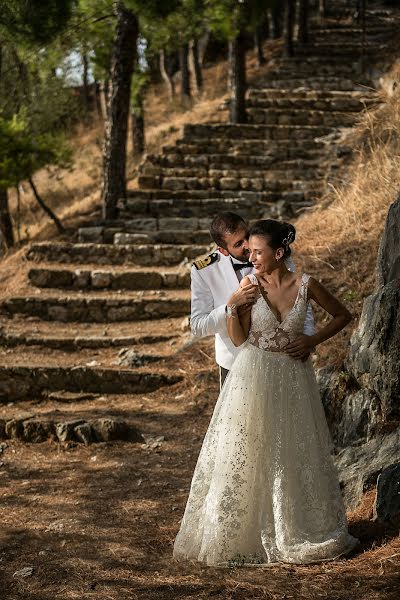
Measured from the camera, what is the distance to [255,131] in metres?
15.3

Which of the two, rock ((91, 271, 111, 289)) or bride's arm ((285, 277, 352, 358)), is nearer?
bride's arm ((285, 277, 352, 358))

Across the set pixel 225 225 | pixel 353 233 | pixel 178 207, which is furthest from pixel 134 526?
pixel 178 207

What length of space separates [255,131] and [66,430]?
9968 mm

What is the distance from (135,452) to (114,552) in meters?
2.11

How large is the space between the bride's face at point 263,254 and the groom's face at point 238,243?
47 cm

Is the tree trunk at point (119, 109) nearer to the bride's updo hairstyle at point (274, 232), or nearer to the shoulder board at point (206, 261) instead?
the shoulder board at point (206, 261)

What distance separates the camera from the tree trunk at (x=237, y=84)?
15.3m

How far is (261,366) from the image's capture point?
12.2 ft

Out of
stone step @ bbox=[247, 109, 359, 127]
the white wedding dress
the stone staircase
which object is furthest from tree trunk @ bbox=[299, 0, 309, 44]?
the white wedding dress

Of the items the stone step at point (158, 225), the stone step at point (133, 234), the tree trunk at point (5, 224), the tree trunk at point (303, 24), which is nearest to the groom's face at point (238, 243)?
the stone step at point (133, 234)

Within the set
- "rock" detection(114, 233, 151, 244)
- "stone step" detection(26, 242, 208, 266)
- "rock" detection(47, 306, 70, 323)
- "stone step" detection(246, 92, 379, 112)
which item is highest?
"stone step" detection(246, 92, 379, 112)

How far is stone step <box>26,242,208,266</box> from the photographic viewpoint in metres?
10.9

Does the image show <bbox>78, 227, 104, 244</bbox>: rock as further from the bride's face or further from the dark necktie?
the bride's face

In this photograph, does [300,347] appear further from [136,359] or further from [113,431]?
[136,359]
